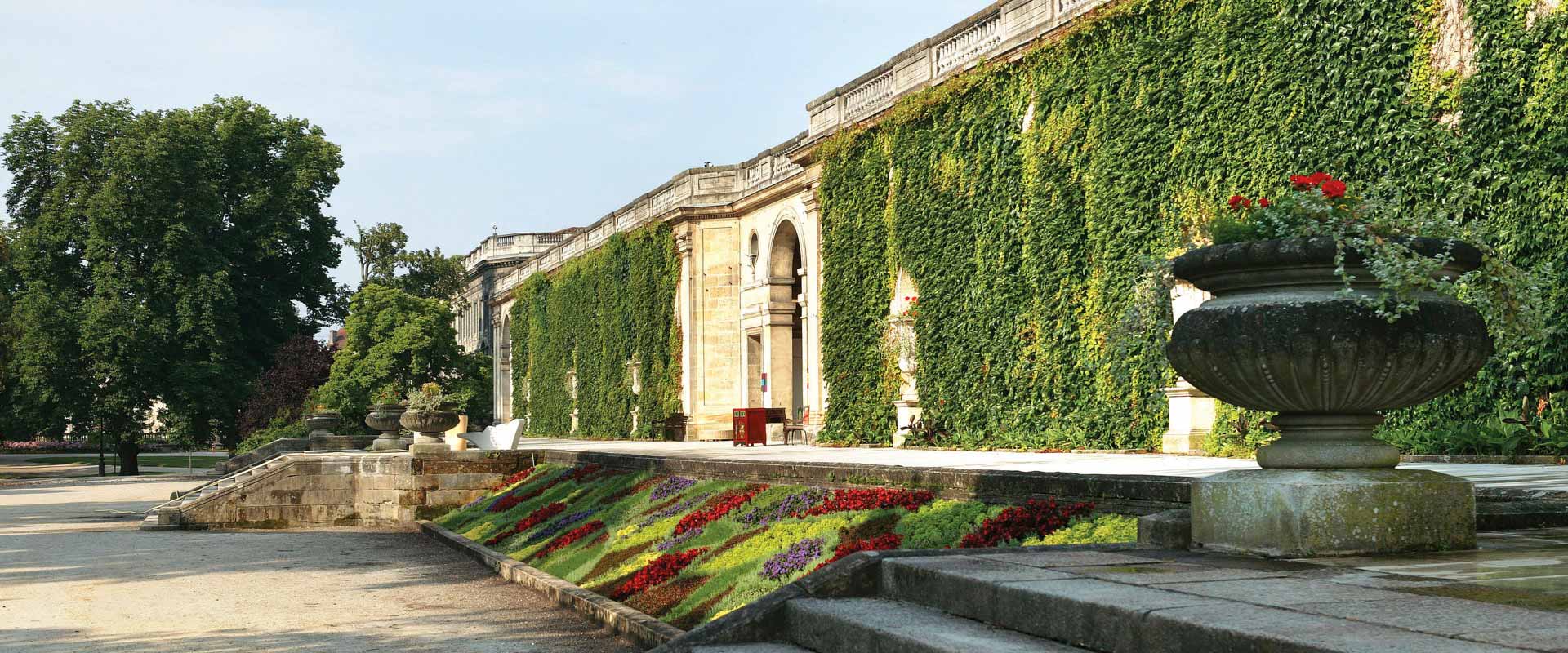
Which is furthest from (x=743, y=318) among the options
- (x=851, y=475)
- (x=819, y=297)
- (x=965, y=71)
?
(x=851, y=475)

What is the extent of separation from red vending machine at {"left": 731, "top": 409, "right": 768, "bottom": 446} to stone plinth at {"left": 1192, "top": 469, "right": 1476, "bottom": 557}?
21915 mm

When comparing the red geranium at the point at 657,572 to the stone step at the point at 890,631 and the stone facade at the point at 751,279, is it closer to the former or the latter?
the stone step at the point at 890,631

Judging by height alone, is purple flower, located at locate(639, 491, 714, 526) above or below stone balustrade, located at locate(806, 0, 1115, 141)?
below

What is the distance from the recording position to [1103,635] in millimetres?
4488

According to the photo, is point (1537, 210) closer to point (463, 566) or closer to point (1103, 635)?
point (1103, 635)

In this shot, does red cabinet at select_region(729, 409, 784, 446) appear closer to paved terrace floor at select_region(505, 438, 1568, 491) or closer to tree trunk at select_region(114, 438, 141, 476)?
paved terrace floor at select_region(505, 438, 1568, 491)

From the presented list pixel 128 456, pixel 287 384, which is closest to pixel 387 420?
pixel 287 384

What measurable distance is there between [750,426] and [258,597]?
14591 mm

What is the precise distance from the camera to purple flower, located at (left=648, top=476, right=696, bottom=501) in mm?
15992

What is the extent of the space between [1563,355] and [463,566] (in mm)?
12993

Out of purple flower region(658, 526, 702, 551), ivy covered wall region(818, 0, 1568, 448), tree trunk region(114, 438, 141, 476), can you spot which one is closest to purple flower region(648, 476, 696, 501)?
purple flower region(658, 526, 702, 551)

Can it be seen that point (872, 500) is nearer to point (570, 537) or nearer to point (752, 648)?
point (752, 648)

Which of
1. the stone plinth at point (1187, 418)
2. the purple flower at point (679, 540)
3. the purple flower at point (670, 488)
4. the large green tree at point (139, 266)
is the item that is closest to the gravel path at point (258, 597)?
the purple flower at point (679, 540)

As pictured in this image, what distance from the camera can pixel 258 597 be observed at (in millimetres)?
13867
